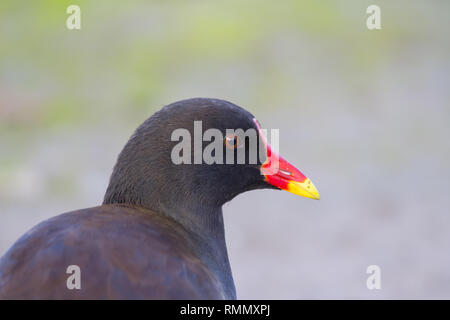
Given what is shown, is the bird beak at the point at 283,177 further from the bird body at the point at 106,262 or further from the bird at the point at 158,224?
the bird body at the point at 106,262

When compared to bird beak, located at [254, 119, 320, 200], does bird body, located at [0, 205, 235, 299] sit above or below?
below

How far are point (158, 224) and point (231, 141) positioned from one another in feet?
1.95

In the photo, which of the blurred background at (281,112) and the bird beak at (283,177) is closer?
the bird beak at (283,177)

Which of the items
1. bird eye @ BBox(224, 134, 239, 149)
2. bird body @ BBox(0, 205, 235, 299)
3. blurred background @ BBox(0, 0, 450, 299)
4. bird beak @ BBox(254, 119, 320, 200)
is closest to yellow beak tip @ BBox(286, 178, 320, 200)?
bird beak @ BBox(254, 119, 320, 200)

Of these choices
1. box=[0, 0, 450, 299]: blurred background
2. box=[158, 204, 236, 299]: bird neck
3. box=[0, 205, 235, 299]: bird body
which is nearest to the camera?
box=[0, 205, 235, 299]: bird body

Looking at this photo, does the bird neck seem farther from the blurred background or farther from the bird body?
the blurred background

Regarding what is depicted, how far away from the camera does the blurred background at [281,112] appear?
25.1 feet

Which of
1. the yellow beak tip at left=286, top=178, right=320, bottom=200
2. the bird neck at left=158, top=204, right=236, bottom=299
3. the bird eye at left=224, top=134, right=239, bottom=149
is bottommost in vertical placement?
the bird neck at left=158, top=204, right=236, bottom=299

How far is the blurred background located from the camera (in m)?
7.64

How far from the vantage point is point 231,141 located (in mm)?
3555

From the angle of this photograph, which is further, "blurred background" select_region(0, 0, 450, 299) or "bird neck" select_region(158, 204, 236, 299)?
"blurred background" select_region(0, 0, 450, 299)

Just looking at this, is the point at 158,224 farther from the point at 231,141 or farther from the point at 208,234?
the point at 231,141

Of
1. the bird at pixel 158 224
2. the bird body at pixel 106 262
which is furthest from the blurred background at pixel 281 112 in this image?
the bird body at pixel 106 262
